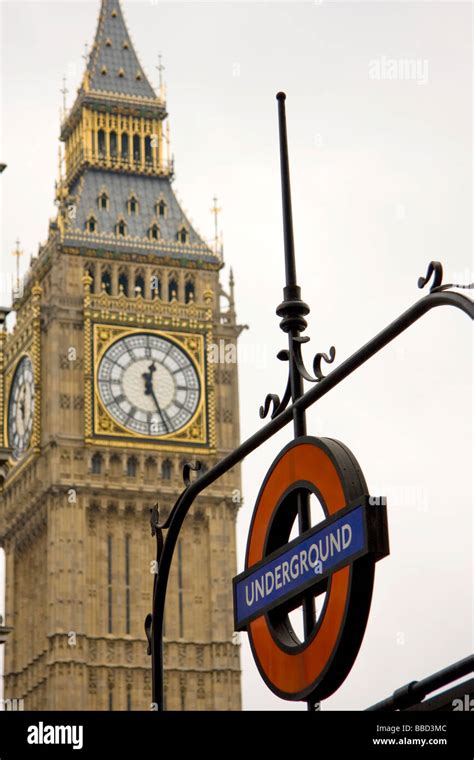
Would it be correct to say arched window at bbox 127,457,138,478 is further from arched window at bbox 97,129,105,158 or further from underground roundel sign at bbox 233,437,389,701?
underground roundel sign at bbox 233,437,389,701

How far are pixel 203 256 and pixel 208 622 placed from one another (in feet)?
56.3

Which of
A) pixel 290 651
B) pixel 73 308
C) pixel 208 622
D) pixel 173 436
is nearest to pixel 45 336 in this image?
pixel 73 308

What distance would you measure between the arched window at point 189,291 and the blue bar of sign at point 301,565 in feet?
239

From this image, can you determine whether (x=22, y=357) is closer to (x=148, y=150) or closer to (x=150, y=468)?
(x=150, y=468)

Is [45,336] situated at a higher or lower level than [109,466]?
higher

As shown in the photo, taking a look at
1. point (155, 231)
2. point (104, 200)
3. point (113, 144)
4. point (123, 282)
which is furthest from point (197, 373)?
point (113, 144)

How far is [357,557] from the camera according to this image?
13016mm

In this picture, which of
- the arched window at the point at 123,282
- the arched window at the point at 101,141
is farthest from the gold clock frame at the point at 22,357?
the arched window at the point at 101,141

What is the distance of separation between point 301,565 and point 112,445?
68.9m

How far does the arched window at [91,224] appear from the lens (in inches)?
3433

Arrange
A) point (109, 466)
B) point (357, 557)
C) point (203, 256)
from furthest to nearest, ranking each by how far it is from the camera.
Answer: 1. point (203, 256)
2. point (109, 466)
3. point (357, 557)

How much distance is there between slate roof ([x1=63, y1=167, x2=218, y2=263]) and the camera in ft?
285
